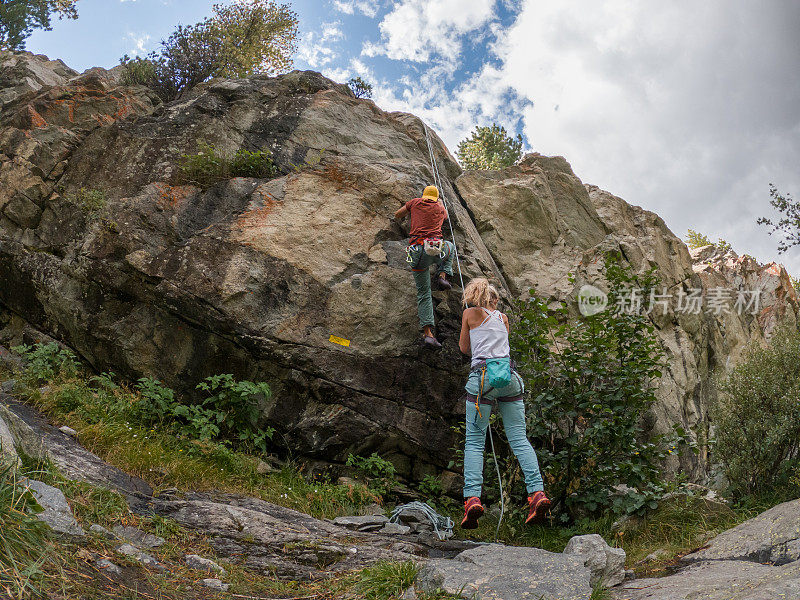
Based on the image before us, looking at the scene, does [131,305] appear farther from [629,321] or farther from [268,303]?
[629,321]

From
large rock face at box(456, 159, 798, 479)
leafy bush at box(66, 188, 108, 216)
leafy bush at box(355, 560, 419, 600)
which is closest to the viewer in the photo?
leafy bush at box(355, 560, 419, 600)

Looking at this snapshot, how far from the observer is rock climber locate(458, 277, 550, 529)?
5.41 metres

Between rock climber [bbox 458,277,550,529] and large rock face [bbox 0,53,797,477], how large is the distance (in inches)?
87.7

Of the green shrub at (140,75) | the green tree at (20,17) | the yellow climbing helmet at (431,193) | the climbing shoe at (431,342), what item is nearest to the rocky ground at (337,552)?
the climbing shoe at (431,342)

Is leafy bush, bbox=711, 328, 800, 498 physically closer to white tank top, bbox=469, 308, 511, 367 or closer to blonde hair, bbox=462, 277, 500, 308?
white tank top, bbox=469, 308, 511, 367

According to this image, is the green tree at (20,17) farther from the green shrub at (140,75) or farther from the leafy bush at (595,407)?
the leafy bush at (595,407)

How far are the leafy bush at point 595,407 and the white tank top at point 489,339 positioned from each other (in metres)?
1.04

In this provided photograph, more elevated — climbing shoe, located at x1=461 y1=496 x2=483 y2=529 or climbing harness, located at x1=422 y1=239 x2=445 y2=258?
climbing harness, located at x1=422 y1=239 x2=445 y2=258

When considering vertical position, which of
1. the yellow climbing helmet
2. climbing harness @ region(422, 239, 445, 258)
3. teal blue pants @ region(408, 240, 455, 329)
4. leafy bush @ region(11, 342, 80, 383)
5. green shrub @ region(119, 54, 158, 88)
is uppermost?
green shrub @ region(119, 54, 158, 88)

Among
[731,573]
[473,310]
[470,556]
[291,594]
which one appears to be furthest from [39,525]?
[731,573]

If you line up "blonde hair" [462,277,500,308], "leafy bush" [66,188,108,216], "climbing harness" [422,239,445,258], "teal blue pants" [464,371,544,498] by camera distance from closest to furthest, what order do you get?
"teal blue pants" [464,371,544,498] → "blonde hair" [462,277,500,308] → "climbing harness" [422,239,445,258] → "leafy bush" [66,188,108,216]

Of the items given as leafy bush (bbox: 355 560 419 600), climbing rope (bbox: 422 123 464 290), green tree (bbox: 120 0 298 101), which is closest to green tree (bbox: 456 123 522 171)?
green tree (bbox: 120 0 298 101)

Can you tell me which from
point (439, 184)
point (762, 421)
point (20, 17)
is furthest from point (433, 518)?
point (20, 17)

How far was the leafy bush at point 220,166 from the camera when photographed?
9242 millimetres
